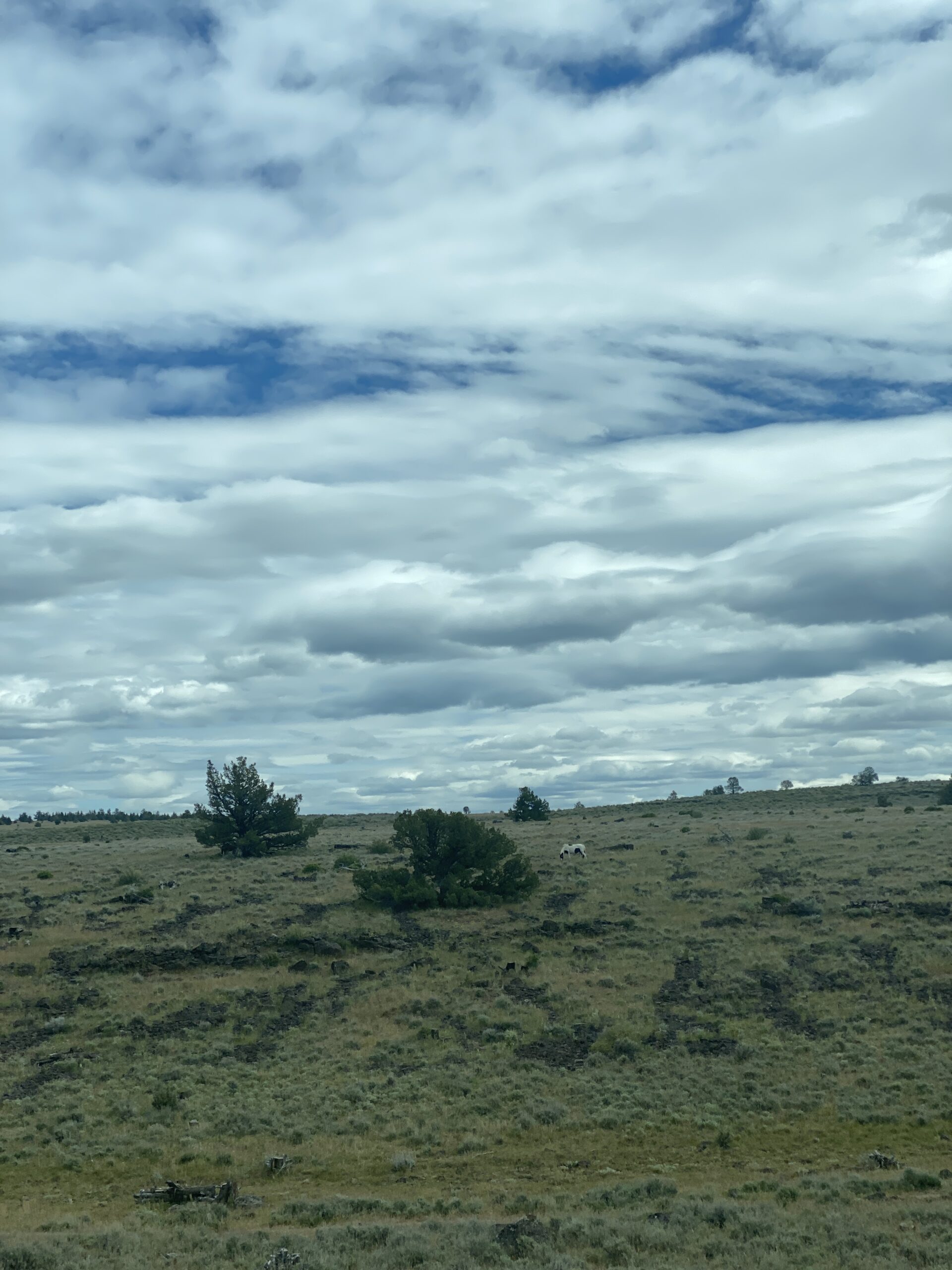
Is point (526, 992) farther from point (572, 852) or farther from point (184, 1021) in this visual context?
point (572, 852)

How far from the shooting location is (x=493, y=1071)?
2617 cm

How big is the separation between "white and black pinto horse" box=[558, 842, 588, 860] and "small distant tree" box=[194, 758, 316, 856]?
18.1 metres

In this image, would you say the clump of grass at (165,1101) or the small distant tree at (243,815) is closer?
the clump of grass at (165,1101)

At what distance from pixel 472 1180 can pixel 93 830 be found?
8517 centimetres

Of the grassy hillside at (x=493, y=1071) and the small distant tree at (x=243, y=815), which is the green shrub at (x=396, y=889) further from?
the small distant tree at (x=243, y=815)

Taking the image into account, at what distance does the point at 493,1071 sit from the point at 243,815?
1628 inches

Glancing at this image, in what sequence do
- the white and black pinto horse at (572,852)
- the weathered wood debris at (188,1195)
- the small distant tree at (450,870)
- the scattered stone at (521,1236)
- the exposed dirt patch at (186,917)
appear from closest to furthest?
the scattered stone at (521,1236) → the weathered wood debris at (188,1195) → the exposed dirt patch at (186,917) → the small distant tree at (450,870) → the white and black pinto horse at (572,852)

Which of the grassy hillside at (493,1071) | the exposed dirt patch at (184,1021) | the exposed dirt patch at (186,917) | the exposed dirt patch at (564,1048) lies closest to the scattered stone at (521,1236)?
the grassy hillside at (493,1071)

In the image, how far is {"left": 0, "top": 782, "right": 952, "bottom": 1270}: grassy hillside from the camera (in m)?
16.3

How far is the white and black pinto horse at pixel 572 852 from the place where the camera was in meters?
57.5

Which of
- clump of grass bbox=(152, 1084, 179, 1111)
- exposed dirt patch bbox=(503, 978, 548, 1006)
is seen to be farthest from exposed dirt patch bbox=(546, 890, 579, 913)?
clump of grass bbox=(152, 1084, 179, 1111)

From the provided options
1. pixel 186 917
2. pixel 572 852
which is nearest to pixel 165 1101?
pixel 186 917

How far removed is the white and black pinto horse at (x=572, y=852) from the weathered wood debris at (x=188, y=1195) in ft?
129

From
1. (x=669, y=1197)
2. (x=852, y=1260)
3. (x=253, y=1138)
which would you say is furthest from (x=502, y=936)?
(x=852, y=1260)
